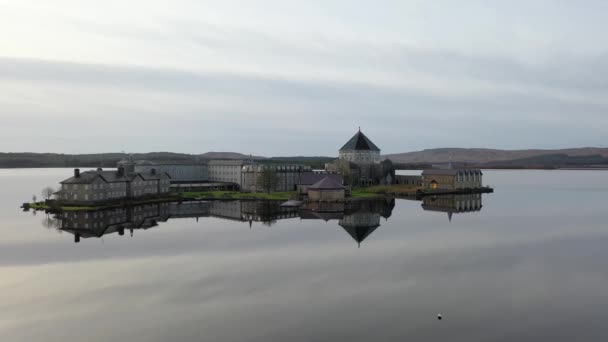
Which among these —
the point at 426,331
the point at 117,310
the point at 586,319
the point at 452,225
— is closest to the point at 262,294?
the point at 117,310

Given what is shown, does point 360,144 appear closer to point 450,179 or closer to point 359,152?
point 359,152

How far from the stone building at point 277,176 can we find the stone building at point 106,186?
1891 centimetres

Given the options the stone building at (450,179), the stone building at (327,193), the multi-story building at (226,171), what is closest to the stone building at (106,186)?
the multi-story building at (226,171)

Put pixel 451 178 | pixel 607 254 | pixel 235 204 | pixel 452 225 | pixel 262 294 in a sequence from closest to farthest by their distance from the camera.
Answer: pixel 262 294 → pixel 607 254 → pixel 452 225 → pixel 235 204 → pixel 451 178

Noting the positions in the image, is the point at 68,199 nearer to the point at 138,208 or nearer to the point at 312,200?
the point at 138,208

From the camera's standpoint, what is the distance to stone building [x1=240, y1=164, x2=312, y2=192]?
84.1 m

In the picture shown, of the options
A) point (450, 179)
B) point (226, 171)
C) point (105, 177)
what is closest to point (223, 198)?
point (105, 177)

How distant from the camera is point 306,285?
74.2ft

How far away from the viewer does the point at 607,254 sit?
30.8 m

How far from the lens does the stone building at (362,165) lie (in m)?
96.9

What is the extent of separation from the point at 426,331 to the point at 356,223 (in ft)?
90.0

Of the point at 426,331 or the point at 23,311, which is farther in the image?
the point at 23,311

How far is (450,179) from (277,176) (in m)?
35.3

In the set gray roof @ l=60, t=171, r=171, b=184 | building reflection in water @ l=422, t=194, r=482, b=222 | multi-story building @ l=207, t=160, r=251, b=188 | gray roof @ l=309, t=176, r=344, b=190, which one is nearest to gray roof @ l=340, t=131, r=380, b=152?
multi-story building @ l=207, t=160, r=251, b=188
